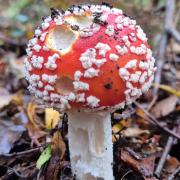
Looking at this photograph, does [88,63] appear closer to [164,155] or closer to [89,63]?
[89,63]

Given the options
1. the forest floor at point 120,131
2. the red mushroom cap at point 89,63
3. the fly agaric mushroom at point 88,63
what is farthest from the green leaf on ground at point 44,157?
the red mushroom cap at point 89,63

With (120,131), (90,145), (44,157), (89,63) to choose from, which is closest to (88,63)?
(89,63)

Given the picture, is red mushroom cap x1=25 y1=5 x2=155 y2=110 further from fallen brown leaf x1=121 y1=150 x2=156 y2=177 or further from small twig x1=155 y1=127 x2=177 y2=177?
small twig x1=155 y1=127 x2=177 y2=177

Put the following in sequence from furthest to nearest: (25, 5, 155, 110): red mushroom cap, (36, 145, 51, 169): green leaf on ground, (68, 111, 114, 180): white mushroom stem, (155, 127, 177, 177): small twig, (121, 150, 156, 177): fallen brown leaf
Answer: (155, 127, 177, 177): small twig → (121, 150, 156, 177): fallen brown leaf → (36, 145, 51, 169): green leaf on ground → (68, 111, 114, 180): white mushroom stem → (25, 5, 155, 110): red mushroom cap

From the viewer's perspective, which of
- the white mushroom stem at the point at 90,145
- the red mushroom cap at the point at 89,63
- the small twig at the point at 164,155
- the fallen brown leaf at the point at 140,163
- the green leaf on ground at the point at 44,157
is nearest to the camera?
the red mushroom cap at the point at 89,63

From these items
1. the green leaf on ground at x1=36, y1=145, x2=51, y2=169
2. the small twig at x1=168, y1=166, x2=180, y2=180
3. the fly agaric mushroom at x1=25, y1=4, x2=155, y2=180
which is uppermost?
the fly agaric mushroom at x1=25, y1=4, x2=155, y2=180

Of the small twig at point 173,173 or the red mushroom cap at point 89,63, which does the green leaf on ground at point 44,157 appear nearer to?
the red mushroom cap at point 89,63

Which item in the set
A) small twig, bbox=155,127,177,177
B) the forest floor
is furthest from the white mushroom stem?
small twig, bbox=155,127,177,177

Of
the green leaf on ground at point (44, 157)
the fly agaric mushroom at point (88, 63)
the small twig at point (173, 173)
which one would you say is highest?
the fly agaric mushroom at point (88, 63)

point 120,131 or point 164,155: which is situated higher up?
point 120,131
